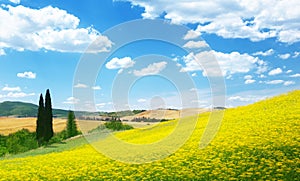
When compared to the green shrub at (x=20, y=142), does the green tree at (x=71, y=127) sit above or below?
above

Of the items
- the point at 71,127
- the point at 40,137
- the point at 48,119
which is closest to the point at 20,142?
the point at 40,137

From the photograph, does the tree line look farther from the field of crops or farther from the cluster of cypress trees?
the field of crops

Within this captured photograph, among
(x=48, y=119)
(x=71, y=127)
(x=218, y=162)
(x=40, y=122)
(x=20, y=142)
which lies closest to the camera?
(x=218, y=162)

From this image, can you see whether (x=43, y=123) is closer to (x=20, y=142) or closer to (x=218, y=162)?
(x=20, y=142)

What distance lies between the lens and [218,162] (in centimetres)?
1997

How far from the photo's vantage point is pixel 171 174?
61.9 ft

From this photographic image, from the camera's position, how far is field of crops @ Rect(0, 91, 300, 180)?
60.3 ft

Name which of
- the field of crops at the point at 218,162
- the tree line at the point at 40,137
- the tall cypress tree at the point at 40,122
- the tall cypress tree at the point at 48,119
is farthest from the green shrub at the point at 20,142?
the field of crops at the point at 218,162

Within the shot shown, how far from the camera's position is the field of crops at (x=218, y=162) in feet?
60.3

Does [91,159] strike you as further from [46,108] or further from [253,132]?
[46,108]

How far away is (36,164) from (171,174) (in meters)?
10.6

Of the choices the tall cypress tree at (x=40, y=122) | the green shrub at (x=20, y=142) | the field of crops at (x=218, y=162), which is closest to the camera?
the field of crops at (x=218, y=162)

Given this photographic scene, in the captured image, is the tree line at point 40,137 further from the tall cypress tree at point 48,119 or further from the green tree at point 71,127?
the green tree at point 71,127

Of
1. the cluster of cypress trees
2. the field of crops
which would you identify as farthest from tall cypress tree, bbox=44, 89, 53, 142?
the field of crops
